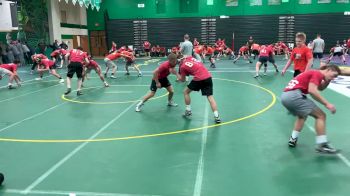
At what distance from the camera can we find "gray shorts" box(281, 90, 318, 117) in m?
5.29

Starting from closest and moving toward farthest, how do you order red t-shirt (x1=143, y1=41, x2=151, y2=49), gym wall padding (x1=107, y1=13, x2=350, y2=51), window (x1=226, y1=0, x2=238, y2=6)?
gym wall padding (x1=107, y1=13, x2=350, y2=51), window (x1=226, y1=0, x2=238, y2=6), red t-shirt (x1=143, y1=41, x2=151, y2=49)

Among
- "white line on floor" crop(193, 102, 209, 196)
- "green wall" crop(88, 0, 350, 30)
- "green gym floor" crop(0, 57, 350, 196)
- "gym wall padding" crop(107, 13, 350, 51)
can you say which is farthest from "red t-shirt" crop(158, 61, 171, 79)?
"green wall" crop(88, 0, 350, 30)

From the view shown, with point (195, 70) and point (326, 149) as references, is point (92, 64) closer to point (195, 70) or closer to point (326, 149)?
point (195, 70)

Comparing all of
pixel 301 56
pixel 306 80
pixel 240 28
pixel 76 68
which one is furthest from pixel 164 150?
pixel 240 28

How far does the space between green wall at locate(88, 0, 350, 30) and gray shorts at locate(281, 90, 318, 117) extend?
83.4ft

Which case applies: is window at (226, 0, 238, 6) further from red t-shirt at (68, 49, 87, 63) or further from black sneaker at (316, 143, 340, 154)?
black sneaker at (316, 143, 340, 154)

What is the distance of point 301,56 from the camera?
813cm

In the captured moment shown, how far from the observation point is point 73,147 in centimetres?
599

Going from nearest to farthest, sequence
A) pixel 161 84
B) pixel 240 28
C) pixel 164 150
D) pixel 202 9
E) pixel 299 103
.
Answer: pixel 299 103, pixel 164 150, pixel 161 84, pixel 240 28, pixel 202 9

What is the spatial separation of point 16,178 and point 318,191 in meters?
4.00

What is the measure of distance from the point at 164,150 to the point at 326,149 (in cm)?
260

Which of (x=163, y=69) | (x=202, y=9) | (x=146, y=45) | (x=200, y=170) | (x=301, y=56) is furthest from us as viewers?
(x=202, y=9)

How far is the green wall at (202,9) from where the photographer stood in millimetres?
28453

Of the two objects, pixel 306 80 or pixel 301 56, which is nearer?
pixel 306 80
